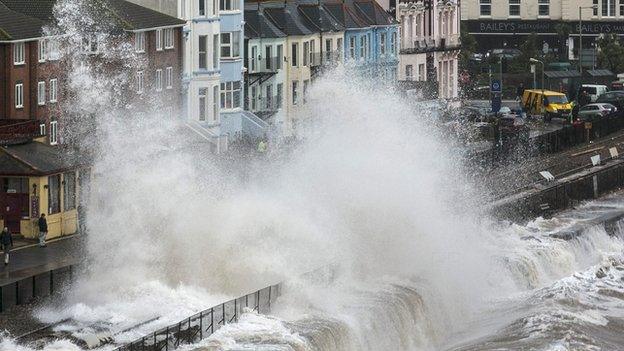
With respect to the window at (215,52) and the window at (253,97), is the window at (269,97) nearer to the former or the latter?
the window at (253,97)

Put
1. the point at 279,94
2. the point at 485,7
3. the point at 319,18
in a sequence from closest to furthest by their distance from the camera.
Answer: the point at 279,94 < the point at 319,18 < the point at 485,7

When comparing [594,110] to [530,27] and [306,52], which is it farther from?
[530,27]

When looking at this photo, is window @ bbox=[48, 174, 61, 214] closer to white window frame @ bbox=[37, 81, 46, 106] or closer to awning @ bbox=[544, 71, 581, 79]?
white window frame @ bbox=[37, 81, 46, 106]

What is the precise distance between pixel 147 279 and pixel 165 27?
80.0 ft

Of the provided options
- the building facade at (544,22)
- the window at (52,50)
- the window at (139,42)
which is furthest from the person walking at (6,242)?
the building facade at (544,22)

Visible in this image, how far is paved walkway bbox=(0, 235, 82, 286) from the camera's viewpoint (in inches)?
2068

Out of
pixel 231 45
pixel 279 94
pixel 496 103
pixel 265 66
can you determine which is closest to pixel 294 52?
pixel 279 94

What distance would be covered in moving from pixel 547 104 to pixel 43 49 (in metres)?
48.2

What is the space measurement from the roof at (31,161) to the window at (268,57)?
2456cm

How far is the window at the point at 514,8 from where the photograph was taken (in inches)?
5635

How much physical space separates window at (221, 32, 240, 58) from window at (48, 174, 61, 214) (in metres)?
20.1

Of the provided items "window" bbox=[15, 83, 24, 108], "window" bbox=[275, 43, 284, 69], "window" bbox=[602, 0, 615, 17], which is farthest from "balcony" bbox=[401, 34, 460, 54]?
"window" bbox=[15, 83, 24, 108]

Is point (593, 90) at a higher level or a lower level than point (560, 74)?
lower

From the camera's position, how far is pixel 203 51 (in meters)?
78.2
